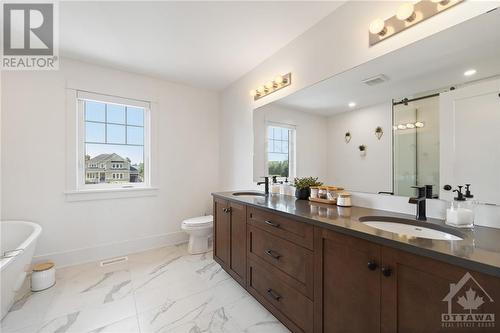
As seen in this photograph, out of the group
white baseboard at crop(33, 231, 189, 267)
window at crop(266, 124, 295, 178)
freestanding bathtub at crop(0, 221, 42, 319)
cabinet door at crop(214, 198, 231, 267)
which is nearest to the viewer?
freestanding bathtub at crop(0, 221, 42, 319)

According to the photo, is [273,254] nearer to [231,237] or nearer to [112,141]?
[231,237]

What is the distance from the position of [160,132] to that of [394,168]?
9.40ft

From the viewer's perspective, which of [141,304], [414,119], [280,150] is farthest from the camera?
[280,150]

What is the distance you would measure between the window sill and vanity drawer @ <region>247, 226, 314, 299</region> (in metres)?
1.91

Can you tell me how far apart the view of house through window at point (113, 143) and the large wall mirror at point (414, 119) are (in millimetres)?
2241

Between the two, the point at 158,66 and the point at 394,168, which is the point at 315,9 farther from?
the point at 158,66

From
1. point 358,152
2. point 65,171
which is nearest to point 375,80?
point 358,152

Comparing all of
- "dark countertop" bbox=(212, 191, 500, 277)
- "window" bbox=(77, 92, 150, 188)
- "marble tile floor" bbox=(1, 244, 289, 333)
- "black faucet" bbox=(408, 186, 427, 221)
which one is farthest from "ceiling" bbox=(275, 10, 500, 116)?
"window" bbox=(77, 92, 150, 188)

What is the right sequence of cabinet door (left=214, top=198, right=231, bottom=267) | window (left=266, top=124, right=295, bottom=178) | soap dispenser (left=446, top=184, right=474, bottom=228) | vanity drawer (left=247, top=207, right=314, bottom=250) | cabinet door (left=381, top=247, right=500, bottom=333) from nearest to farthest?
cabinet door (left=381, top=247, right=500, bottom=333) < soap dispenser (left=446, top=184, right=474, bottom=228) < vanity drawer (left=247, top=207, right=314, bottom=250) < cabinet door (left=214, top=198, right=231, bottom=267) < window (left=266, top=124, right=295, bottom=178)

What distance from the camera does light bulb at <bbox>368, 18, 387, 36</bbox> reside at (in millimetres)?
1412

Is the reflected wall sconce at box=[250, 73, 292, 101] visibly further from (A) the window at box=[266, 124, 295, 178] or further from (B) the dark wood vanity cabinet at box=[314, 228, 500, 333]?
(B) the dark wood vanity cabinet at box=[314, 228, 500, 333]

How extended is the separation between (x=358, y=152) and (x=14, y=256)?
8.80ft

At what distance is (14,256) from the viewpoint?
156cm

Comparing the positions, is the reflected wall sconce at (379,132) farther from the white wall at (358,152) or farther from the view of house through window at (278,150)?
the view of house through window at (278,150)
